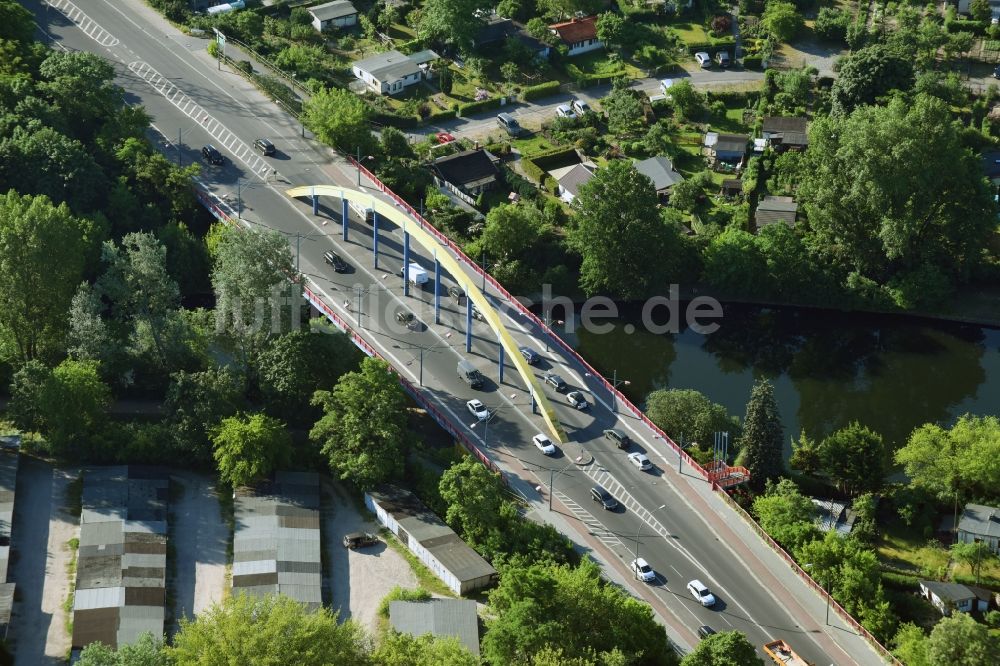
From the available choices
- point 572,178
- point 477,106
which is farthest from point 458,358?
point 477,106

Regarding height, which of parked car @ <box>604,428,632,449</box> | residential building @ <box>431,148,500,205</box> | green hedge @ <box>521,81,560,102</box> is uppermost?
green hedge @ <box>521,81,560,102</box>

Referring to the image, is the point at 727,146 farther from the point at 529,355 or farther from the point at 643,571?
the point at 643,571

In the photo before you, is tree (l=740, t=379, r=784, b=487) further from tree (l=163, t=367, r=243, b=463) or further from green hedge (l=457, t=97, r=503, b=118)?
green hedge (l=457, t=97, r=503, b=118)

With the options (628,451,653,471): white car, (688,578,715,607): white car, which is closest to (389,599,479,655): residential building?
(688,578,715,607): white car

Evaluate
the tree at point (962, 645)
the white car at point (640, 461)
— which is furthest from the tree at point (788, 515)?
the tree at point (962, 645)

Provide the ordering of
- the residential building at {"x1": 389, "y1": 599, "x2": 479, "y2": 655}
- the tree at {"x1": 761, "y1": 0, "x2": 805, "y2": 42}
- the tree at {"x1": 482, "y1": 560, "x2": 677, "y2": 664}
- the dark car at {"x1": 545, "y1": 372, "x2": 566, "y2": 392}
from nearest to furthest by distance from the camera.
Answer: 1. the tree at {"x1": 482, "y1": 560, "x2": 677, "y2": 664}
2. the residential building at {"x1": 389, "y1": 599, "x2": 479, "y2": 655}
3. the dark car at {"x1": 545, "y1": 372, "x2": 566, "y2": 392}
4. the tree at {"x1": 761, "y1": 0, "x2": 805, "y2": 42}


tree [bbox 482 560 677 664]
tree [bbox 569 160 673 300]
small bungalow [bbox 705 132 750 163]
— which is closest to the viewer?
tree [bbox 482 560 677 664]
